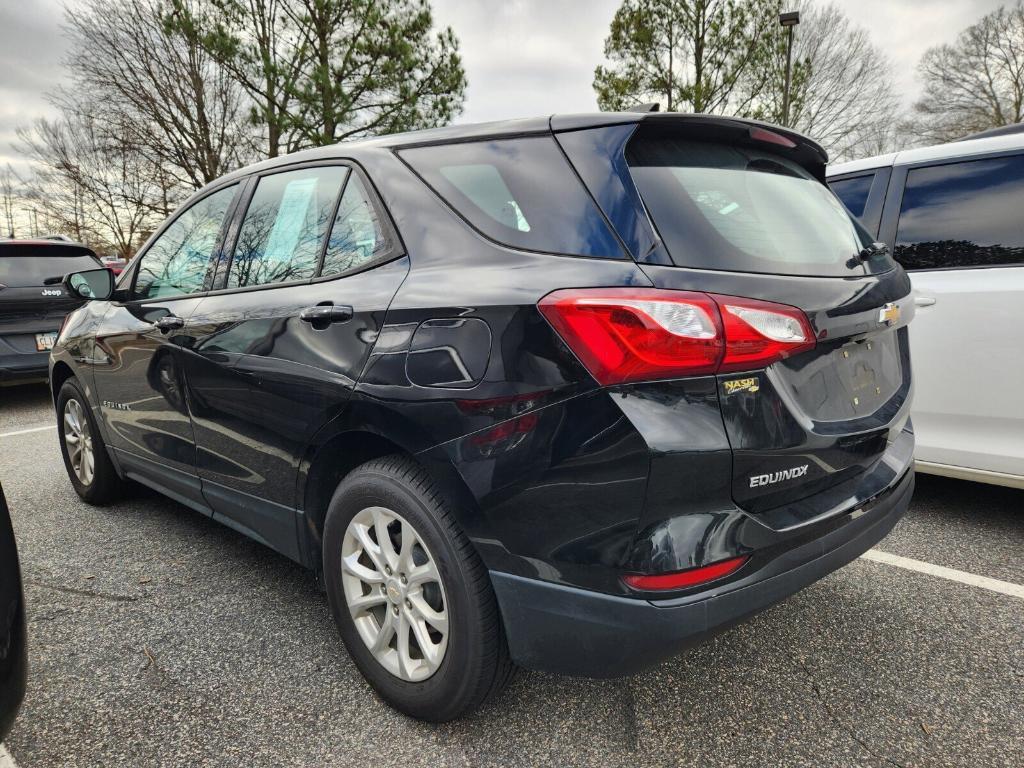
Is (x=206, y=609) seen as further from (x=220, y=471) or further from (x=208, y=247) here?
(x=208, y=247)

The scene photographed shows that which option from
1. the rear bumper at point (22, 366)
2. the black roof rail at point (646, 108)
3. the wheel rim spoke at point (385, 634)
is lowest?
the wheel rim spoke at point (385, 634)

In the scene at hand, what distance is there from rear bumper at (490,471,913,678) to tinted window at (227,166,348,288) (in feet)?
4.11

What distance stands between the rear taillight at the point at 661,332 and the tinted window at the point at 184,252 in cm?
186

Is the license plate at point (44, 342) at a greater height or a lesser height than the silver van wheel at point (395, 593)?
greater

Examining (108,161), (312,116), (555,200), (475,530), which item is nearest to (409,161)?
(555,200)

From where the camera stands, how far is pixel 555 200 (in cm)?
164

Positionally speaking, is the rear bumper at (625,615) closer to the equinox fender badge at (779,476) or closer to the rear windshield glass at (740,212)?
the equinox fender badge at (779,476)

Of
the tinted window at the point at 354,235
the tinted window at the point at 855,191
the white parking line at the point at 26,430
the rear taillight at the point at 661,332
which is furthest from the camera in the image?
the white parking line at the point at 26,430

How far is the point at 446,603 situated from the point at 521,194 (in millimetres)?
1044

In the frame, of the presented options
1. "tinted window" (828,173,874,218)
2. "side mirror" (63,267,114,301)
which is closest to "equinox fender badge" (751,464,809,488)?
"tinted window" (828,173,874,218)

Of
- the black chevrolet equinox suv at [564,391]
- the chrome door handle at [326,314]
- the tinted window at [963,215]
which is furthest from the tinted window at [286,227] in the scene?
the tinted window at [963,215]

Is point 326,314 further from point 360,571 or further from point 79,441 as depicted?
point 79,441

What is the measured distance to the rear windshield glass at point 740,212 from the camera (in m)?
1.56

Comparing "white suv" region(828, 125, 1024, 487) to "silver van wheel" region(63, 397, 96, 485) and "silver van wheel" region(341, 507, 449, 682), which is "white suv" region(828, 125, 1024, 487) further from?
"silver van wheel" region(63, 397, 96, 485)
